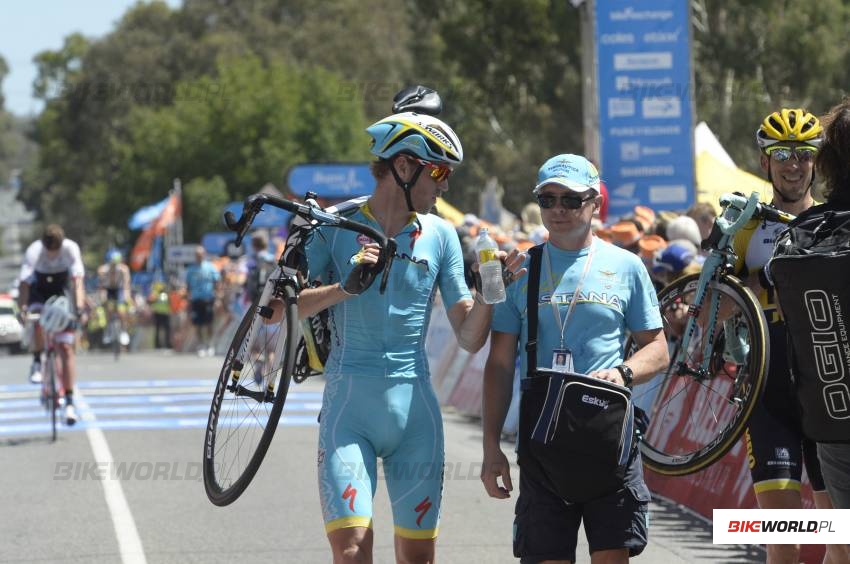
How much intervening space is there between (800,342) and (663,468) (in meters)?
1.71

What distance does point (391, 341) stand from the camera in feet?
18.0

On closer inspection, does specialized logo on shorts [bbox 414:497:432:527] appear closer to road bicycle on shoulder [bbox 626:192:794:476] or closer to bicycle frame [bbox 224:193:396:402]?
bicycle frame [bbox 224:193:396:402]

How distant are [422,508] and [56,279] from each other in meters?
9.40

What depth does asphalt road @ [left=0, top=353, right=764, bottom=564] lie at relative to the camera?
28.2 ft

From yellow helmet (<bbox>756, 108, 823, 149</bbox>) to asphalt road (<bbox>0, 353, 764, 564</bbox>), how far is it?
3.01 metres

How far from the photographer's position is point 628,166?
19625 mm

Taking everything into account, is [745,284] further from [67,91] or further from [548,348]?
[67,91]

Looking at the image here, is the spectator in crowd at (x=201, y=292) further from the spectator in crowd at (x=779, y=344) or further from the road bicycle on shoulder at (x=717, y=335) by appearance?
the spectator in crowd at (x=779, y=344)

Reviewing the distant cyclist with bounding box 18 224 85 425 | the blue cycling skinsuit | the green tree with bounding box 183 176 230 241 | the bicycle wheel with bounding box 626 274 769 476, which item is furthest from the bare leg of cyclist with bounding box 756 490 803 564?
the green tree with bounding box 183 176 230 241

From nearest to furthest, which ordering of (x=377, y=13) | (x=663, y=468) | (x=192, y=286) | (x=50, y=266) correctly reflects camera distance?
1. (x=663, y=468)
2. (x=50, y=266)
3. (x=192, y=286)
4. (x=377, y=13)

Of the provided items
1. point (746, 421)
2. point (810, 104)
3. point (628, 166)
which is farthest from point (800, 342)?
point (810, 104)

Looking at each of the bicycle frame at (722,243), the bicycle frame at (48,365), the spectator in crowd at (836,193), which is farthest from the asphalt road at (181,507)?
the spectator in crowd at (836,193)

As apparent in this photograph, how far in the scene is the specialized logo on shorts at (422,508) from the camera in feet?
17.8

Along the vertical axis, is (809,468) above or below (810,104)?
below
